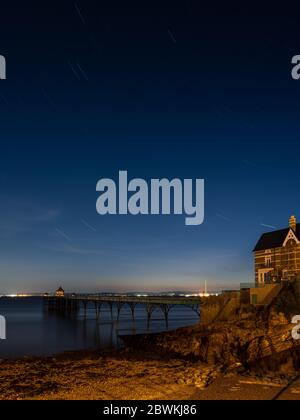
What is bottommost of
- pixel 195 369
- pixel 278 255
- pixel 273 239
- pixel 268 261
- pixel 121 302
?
pixel 121 302

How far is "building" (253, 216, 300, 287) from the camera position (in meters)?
47.8

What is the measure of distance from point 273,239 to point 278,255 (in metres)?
2.63

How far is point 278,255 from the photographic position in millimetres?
50594

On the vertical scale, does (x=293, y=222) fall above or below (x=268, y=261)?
above

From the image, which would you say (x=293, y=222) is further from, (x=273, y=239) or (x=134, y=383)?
(x=134, y=383)

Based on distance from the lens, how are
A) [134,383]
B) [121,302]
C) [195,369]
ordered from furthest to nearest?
[121,302] < [195,369] < [134,383]

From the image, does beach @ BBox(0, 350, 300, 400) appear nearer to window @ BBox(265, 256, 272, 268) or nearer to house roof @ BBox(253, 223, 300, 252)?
house roof @ BBox(253, 223, 300, 252)

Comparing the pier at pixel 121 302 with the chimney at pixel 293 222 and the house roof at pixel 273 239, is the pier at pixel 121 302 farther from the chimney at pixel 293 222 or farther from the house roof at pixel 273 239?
the chimney at pixel 293 222

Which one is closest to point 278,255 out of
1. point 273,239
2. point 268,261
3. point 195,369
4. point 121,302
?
point 268,261

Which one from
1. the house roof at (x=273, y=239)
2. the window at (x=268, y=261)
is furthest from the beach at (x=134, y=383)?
the window at (x=268, y=261)

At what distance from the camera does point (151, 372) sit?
24438 millimetres

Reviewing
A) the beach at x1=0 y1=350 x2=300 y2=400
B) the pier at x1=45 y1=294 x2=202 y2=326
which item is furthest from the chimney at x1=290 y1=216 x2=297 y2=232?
the beach at x1=0 y1=350 x2=300 y2=400
